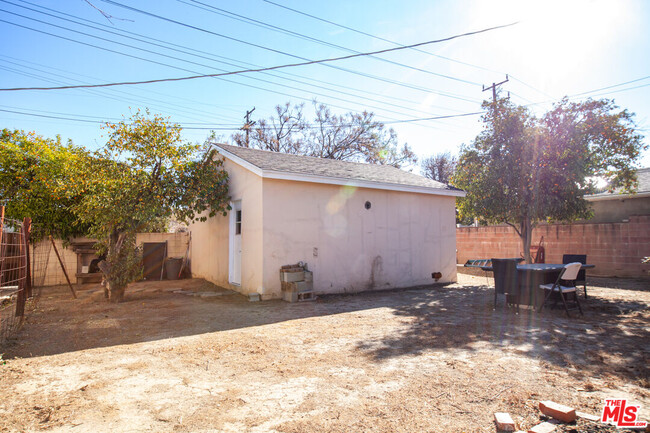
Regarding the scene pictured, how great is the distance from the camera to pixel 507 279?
22.1ft

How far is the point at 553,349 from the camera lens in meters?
4.33

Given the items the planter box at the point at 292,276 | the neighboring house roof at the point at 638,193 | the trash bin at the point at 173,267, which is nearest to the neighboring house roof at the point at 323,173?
the planter box at the point at 292,276

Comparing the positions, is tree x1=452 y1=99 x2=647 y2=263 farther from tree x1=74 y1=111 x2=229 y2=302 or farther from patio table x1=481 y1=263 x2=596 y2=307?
tree x1=74 y1=111 x2=229 y2=302

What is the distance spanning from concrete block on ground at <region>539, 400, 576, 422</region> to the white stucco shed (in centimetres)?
614

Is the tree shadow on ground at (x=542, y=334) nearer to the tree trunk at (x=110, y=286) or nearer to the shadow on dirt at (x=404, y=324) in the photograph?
the shadow on dirt at (x=404, y=324)

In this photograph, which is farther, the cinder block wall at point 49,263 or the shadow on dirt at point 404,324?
the cinder block wall at point 49,263

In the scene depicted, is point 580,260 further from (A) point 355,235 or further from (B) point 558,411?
(B) point 558,411

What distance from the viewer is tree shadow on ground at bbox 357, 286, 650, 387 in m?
3.97

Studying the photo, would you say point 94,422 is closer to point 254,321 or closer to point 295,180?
point 254,321

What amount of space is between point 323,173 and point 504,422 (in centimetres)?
707

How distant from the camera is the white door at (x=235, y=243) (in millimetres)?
9430

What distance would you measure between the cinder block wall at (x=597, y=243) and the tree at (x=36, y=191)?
14.4m

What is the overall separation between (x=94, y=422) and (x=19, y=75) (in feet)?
33.8

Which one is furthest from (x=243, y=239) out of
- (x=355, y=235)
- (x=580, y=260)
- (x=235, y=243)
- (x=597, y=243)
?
(x=597, y=243)
